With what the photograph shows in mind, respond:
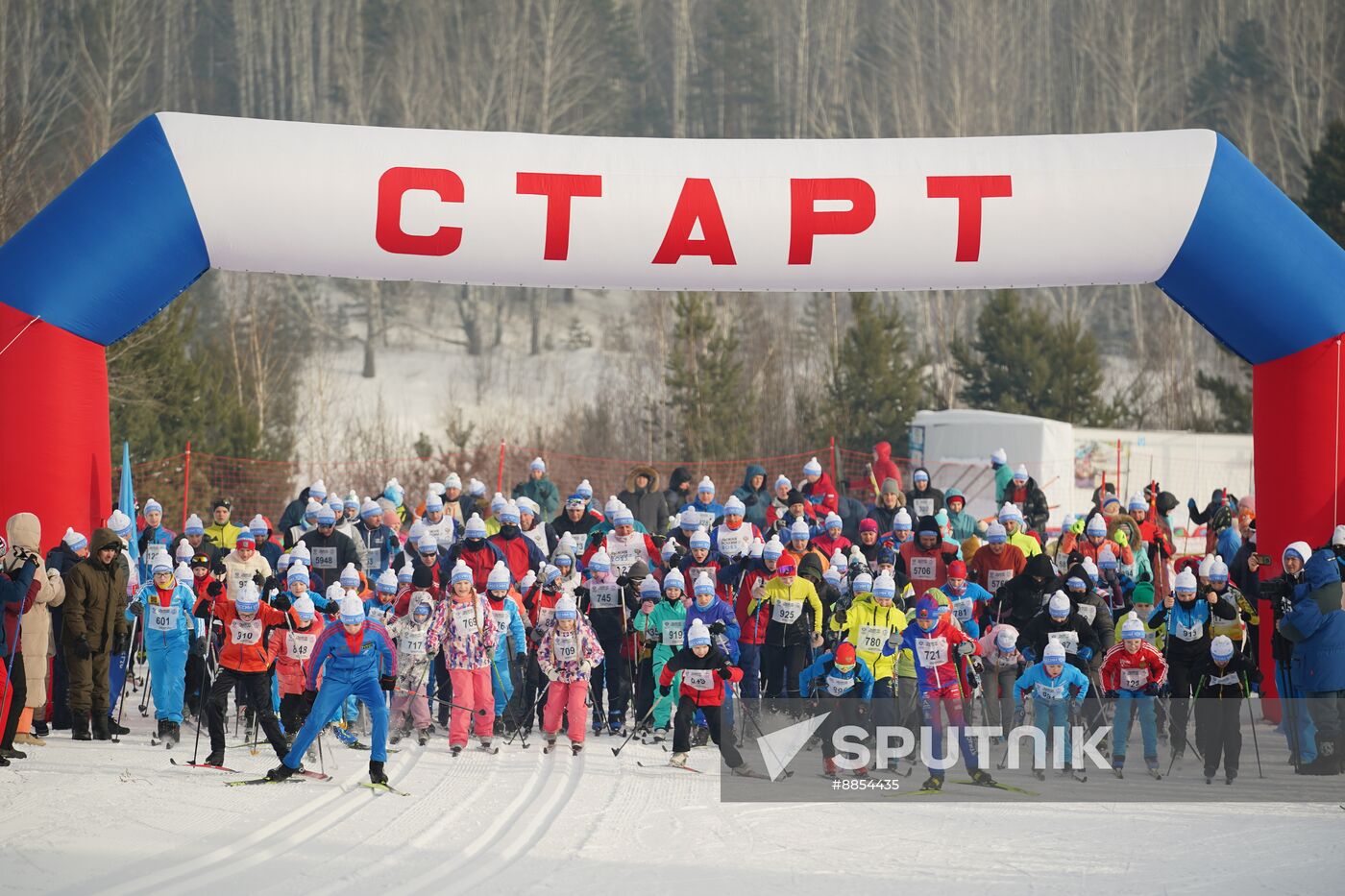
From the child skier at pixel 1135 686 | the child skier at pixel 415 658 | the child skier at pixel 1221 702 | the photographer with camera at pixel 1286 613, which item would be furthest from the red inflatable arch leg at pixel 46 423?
the photographer with camera at pixel 1286 613

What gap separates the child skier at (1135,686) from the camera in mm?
11945

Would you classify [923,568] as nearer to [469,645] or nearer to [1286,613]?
[1286,613]

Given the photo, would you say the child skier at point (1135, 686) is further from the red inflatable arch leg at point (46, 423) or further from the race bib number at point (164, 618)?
the red inflatable arch leg at point (46, 423)

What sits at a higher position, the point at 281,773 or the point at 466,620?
the point at 466,620

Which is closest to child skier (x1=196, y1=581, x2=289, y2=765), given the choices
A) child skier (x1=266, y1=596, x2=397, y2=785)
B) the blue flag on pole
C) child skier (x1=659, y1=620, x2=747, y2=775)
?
child skier (x1=266, y1=596, x2=397, y2=785)

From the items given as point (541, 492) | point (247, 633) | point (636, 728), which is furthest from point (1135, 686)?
point (541, 492)

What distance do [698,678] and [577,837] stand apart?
7.89 ft

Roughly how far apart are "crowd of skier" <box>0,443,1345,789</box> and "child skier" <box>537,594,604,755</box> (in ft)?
0.06

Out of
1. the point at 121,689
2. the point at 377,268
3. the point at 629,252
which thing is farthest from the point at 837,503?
the point at 121,689

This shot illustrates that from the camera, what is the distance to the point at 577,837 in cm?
988

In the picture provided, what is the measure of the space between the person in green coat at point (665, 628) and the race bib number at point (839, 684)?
1343 mm

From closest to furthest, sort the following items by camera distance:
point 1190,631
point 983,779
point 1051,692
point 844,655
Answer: point 983,779, point 844,655, point 1051,692, point 1190,631

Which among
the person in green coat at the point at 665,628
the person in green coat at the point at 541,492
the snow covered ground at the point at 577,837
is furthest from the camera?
the person in green coat at the point at 541,492

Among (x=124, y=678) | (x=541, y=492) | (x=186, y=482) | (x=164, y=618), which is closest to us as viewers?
(x=164, y=618)
